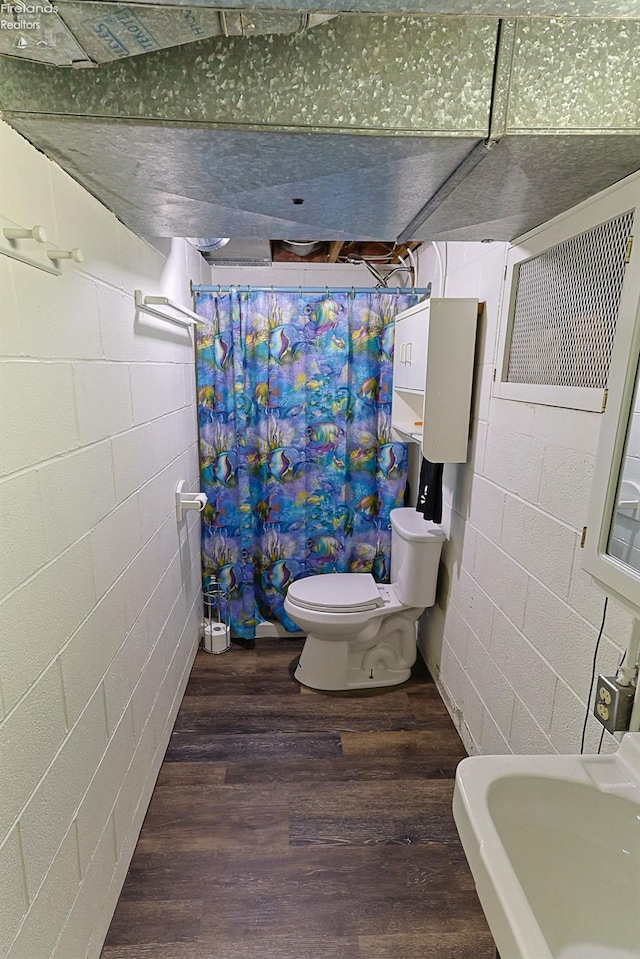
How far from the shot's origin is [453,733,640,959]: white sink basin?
0.87m

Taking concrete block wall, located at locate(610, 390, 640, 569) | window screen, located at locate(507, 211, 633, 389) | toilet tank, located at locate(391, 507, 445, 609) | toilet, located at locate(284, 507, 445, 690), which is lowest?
toilet, located at locate(284, 507, 445, 690)

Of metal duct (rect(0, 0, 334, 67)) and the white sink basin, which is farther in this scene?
the white sink basin

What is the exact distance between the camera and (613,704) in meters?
1.10

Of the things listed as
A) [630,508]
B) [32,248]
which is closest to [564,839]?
[630,508]

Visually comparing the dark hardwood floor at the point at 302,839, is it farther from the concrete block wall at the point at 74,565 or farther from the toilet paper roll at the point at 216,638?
the toilet paper roll at the point at 216,638

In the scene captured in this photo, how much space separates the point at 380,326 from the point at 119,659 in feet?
6.60

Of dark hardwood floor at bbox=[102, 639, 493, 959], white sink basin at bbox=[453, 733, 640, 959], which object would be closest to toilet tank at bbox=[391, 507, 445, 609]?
dark hardwood floor at bbox=[102, 639, 493, 959]

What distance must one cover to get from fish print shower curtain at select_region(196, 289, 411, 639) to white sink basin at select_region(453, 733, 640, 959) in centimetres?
187

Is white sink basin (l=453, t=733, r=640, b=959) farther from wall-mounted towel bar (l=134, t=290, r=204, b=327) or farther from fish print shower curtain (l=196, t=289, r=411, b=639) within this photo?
fish print shower curtain (l=196, t=289, r=411, b=639)

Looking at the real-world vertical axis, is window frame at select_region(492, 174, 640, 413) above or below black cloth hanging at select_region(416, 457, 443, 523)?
above

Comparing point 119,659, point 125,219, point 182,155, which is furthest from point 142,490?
point 182,155

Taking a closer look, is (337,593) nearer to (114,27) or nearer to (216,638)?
(216,638)

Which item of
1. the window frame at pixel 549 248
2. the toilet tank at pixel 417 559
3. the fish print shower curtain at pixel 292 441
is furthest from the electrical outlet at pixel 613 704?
the fish print shower curtain at pixel 292 441

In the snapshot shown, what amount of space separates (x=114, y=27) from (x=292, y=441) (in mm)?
2028
